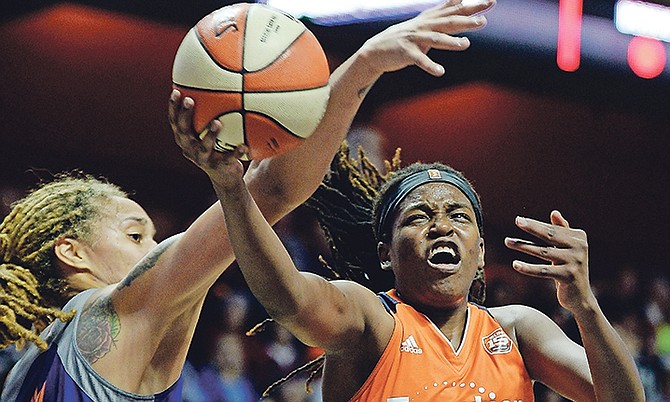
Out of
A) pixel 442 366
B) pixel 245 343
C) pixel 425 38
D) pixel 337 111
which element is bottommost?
pixel 245 343

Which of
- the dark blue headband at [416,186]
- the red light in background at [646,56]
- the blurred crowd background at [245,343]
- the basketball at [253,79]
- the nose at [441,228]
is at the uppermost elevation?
the red light in background at [646,56]

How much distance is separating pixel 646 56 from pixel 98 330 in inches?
199

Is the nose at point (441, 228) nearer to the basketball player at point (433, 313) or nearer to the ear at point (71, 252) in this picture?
the basketball player at point (433, 313)

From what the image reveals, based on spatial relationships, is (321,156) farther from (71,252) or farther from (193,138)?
(71,252)

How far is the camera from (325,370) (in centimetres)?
258

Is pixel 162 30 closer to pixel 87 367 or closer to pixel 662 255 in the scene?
pixel 87 367

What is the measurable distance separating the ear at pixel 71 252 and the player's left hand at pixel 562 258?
1218 millimetres

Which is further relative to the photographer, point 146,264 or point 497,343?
point 497,343

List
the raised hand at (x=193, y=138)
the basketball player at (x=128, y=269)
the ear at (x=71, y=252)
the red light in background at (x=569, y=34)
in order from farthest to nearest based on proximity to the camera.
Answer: the red light in background at (x=569, y=34)
the ear at (x=71, y=252)
the basketball player at (x=128, y=269)
the raised hand at (x=193, y=138)

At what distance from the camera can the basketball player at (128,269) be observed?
2.35 meters

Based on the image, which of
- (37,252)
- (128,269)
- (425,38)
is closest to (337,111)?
(425,38)

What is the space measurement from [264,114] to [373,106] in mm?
4403

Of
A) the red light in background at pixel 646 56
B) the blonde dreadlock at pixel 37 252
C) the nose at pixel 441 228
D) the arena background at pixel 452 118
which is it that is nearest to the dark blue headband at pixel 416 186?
the nose at pixel 441 228

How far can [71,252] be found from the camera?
278cm
